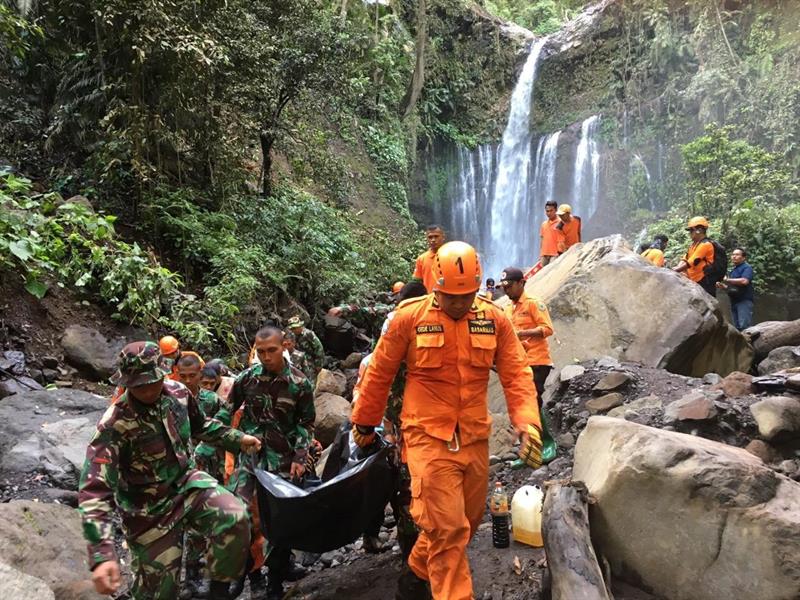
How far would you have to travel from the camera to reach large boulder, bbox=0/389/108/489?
15.9 feet

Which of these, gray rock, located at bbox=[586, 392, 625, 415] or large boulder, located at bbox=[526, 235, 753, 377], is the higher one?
large boulder, located at bbox=[526, 235, 753, 377]

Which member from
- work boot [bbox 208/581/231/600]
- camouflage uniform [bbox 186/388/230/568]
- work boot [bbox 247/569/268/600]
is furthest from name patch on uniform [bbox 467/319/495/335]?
work boot [bbox 247/569/268/600]

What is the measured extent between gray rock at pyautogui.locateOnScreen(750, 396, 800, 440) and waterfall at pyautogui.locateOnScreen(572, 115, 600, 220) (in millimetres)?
20197

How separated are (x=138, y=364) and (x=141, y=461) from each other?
0.54 m

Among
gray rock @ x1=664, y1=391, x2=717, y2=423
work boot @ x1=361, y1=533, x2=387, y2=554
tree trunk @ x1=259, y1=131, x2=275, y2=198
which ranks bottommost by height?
work boot @ x1=361, y1=533, x2=387, y2=554

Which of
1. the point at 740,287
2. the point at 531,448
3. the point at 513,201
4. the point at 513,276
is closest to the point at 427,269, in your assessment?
the point at 513,276

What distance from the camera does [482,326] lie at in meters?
3.09

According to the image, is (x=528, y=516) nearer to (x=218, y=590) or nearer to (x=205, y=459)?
(x=218, y=590)

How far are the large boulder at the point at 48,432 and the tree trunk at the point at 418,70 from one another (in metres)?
19.1

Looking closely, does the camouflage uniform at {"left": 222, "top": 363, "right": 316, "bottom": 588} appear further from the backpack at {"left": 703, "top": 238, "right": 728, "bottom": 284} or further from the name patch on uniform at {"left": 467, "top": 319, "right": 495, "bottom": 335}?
the backpack at {"left": 703, "top": 238, "right": 728, "bottom": 284}

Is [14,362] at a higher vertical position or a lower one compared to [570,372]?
higher

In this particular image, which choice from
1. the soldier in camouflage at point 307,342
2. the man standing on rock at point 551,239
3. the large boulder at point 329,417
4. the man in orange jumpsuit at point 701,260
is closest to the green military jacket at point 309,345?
the soldier in camouflage at point 307,342

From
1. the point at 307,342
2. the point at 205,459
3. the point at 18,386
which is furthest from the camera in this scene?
the point at 307,342

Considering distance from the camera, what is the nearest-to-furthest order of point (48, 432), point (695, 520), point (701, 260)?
point (695, 520), point (48, 432), point (701, 260)
